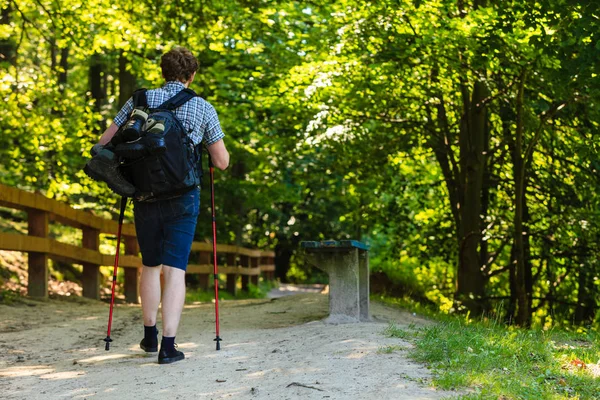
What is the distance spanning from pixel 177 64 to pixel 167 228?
1136 mm

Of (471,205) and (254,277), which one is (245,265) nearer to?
(254,277)

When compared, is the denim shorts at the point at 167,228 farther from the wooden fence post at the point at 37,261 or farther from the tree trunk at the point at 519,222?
the tree trunk at the point at 519,222

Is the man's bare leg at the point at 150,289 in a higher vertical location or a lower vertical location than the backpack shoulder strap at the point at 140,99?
lower

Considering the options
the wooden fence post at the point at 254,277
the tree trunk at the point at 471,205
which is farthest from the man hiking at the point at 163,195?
the wooden fence post at the point at 254,277

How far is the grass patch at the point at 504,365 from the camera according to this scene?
13.9 feet

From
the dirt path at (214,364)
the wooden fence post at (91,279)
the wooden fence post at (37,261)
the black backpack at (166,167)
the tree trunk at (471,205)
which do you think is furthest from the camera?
the tree trunk at (471,205)

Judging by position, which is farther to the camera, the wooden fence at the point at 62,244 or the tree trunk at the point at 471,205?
the tree trunk at the point at 471,205

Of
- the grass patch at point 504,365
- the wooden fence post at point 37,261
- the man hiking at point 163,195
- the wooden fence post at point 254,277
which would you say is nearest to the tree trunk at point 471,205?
the wooden fence post at point 37,261

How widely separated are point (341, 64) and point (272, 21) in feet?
8.14

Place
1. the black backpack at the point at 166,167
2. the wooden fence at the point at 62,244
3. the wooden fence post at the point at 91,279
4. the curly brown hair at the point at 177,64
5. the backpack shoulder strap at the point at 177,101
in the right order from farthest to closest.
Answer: the wooden fence post at the point at 91,279 → the wooden fence at the point at 62,244 → the curly brown hair at the point at 177,64 → the backpack shoulder strap at the point at 177,101 → the black backpack at the point at 166,167

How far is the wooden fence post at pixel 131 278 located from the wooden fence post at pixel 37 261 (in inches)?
90.1

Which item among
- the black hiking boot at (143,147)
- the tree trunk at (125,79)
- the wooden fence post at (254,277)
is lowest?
the wooden fence post at (254,277)

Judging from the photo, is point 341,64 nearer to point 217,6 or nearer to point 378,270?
point 217,6

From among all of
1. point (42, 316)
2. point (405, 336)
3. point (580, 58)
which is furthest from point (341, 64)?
point (405, 336)
